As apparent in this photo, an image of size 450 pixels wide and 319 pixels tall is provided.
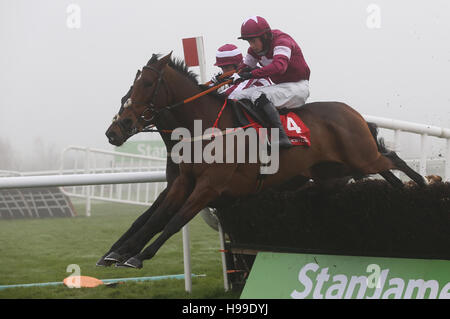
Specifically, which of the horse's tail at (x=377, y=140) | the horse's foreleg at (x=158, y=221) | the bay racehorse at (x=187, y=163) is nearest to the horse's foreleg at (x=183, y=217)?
the bay racehorse at (x=187, y=163)

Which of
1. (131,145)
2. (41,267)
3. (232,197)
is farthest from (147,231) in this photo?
(131,145)

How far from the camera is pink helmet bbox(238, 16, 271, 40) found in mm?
3590

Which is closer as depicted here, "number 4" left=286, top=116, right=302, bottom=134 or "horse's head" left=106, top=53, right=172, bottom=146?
"horse's head" left=106, top=53, right=172, bottom=146

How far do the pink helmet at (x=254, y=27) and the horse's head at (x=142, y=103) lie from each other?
0.52 m

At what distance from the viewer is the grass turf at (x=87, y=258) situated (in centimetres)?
422

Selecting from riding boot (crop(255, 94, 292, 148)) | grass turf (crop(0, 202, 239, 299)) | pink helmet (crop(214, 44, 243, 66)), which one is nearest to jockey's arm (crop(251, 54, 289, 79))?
riding boot (crop(255, 94, 292, 148))

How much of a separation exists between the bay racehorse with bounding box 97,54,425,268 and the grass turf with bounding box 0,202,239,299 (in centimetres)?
91

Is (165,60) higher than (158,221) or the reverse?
higher

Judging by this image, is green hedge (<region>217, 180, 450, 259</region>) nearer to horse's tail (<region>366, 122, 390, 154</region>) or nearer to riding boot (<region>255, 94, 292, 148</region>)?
riding boot (<region>255, 94, 292, 148</region>)

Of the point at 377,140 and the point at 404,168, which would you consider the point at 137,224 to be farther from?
the point at 404,168

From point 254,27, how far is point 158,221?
1.27 metres

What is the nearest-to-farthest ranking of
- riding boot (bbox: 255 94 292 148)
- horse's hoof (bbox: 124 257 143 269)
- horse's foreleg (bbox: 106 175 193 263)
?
1. horse's hoof (bbox: 124 257 143 269)
2. horse's foreleg (bbox: 106 175 193 263)
3. riding boot (bbox: 255 94 292 148)

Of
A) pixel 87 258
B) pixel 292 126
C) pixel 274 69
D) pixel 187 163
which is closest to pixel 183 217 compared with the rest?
pixel 187 163

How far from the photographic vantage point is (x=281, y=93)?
368 cm
